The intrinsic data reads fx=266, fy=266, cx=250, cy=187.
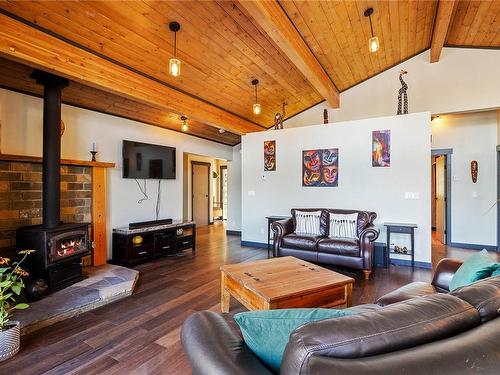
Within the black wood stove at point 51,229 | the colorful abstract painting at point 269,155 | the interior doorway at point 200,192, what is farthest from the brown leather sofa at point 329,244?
the interior doorway at point 200,192

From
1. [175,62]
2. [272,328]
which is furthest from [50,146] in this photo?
[272,328]

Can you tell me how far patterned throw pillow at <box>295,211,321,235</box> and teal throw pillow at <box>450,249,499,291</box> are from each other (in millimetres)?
2698

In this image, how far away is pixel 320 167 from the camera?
5066mm

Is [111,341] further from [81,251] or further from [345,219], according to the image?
[345,219]

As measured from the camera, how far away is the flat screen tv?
4621 millimetres

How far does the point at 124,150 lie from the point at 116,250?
1675mm

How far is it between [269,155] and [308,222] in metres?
1.76

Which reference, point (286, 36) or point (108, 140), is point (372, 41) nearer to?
point (286, 36)

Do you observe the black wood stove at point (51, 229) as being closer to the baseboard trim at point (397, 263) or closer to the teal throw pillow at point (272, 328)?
the teal throw pillow at point (272, 328)

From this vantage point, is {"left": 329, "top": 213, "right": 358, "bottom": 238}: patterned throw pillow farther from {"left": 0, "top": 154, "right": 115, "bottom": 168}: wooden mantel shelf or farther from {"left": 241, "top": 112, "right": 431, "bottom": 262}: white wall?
{"left": 0, "top": 154, "right": 115, "bottom": 168}: wooden mantel shelf

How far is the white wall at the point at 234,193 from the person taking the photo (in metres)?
7.26

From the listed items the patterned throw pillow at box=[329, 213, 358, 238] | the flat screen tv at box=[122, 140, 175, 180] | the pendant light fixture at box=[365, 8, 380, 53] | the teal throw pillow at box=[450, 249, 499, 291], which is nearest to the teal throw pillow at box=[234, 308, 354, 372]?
the teal throw pillow at box=[450, 249, 499, 291]

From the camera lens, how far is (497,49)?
14.8 ft

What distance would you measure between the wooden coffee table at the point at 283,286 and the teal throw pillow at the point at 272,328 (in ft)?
3.45
